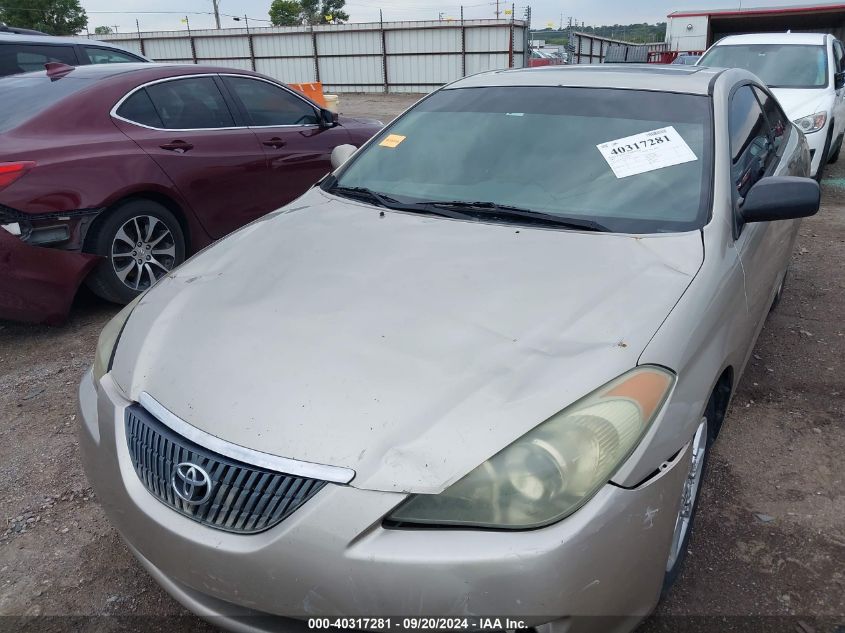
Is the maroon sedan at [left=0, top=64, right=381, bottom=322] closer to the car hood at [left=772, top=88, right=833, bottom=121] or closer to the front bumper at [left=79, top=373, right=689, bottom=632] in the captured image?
the front bumper at [left=79, top=373, right=689, bottom=632]

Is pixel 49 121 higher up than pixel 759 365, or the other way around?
pixel 49 121

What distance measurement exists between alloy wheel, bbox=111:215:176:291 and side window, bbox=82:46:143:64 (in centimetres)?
340

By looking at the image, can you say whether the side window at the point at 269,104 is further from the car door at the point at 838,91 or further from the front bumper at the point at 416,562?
the car door at the point at 838,91

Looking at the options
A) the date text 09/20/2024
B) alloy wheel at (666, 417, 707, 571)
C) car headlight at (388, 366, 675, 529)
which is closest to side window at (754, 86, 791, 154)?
alloy wheel at (666, 417, 707, 571)

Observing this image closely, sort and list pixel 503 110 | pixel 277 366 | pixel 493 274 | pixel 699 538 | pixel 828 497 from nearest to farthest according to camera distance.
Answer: pixel 277 366, pixel 493 274, pixel 699 538, pixel 828 497, pixel 503 110

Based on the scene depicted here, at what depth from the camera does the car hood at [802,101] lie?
276 inches

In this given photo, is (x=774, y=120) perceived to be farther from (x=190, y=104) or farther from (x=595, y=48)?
(x=595, y=48)

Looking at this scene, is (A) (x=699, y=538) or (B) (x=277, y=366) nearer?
(B) (x=277, y=366)

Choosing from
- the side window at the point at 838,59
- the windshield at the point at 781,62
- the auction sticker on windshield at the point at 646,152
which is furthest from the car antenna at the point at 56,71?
the side window at the point at 838,59

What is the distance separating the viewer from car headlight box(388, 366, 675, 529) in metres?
1.51

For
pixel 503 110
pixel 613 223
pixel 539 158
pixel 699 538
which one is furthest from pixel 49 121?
pixel 699 538

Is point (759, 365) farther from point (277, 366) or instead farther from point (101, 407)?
point (101, 407)

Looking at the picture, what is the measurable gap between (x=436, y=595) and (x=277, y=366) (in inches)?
27.9

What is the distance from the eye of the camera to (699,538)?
2.38 metres
